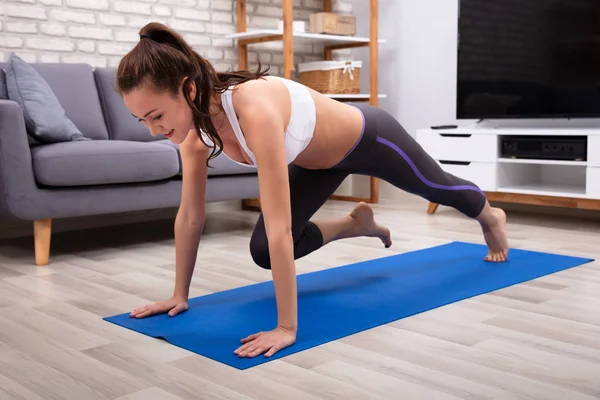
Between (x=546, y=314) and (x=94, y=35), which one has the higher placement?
(x=94, y=35)

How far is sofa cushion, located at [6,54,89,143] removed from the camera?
2.97 metres

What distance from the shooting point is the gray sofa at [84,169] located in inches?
105

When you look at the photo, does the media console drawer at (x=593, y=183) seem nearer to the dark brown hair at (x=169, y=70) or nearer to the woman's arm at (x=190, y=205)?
the woman's arm at (x=190, y=205)

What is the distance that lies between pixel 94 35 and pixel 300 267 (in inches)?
76.8

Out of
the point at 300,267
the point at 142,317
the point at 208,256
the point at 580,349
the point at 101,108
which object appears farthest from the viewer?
the point at 101,108

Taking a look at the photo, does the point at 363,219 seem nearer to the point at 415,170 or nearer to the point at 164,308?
the point at 415,170

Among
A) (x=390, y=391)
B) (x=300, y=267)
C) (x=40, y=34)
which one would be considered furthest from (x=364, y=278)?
(x=40, y=34)

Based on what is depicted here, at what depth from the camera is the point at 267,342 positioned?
1.63 metres

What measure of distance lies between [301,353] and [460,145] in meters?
2.55

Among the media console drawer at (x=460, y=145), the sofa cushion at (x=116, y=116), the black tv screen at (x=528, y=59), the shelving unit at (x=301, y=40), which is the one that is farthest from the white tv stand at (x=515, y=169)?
the sofa cushion at (x=116, y=116)

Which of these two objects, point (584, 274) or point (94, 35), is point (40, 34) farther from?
point (584, 274)

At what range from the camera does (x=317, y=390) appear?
140cm

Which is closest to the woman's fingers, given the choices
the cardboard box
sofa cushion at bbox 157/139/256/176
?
sofa cushion at bbox 157/139/256/176

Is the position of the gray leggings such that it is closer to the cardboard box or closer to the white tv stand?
the white tv stand
